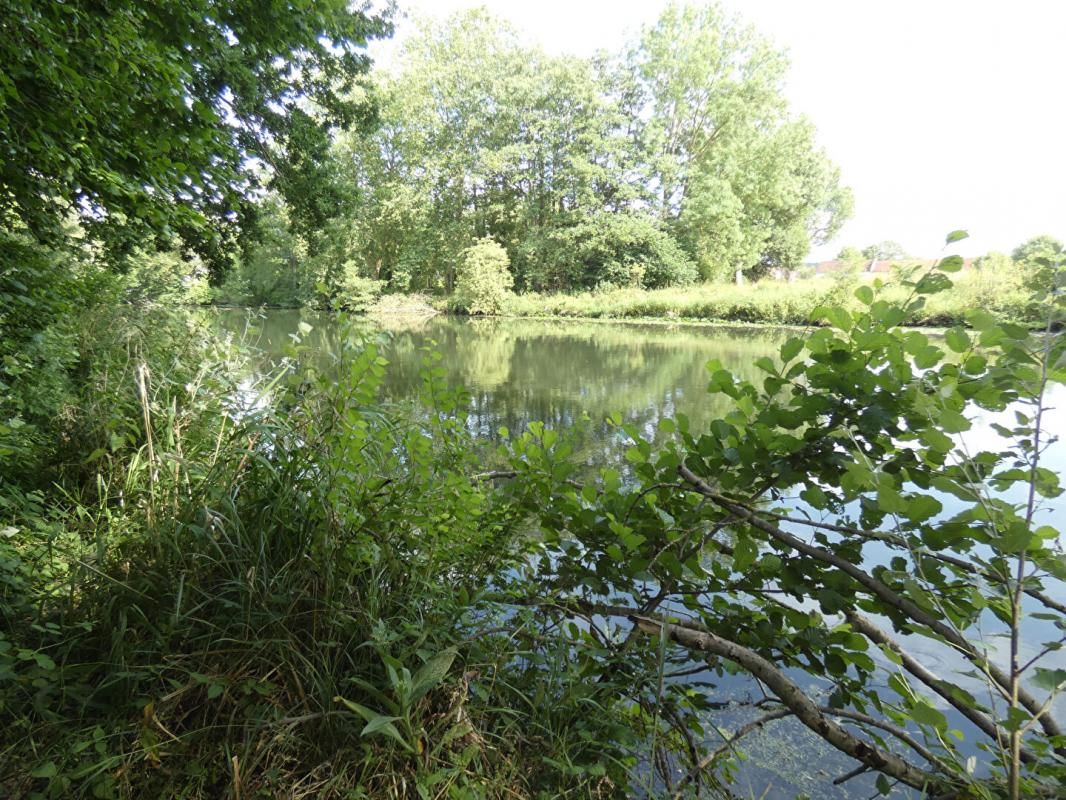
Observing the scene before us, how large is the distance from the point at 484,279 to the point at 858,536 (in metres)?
28.1

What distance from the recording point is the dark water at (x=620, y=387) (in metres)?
1.92

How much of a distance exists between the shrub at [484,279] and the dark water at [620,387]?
8717 millimetres

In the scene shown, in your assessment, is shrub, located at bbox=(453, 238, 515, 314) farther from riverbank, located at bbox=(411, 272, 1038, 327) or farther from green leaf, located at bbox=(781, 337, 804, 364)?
green leaf, located at bbox=(781, 337, 804, 364)

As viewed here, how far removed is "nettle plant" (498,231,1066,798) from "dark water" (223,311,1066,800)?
0.14 metres

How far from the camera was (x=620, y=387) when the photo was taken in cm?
923

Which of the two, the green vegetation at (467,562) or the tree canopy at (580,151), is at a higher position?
the tree canopy at (580,151)

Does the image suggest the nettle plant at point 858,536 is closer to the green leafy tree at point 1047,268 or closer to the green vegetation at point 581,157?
the green leafy tree at point 1047,268

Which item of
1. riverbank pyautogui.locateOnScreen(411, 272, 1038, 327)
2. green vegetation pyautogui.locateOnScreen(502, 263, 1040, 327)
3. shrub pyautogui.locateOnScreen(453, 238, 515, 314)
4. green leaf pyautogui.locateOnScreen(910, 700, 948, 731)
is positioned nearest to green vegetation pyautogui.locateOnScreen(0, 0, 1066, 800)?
green leaf pyautogui.locateOnScreen(910, 700, 948, 731)

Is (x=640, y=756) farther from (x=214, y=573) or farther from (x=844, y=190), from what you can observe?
(x=844, y=190)

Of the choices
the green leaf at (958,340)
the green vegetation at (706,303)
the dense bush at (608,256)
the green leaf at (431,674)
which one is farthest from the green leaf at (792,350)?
the dense bush at (608,256)

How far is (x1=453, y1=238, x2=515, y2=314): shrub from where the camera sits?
93.2 feet

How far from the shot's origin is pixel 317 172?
25.9ft

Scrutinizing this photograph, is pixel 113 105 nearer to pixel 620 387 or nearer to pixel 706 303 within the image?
pixel 620 387

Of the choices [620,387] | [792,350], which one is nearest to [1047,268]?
[792,350]
